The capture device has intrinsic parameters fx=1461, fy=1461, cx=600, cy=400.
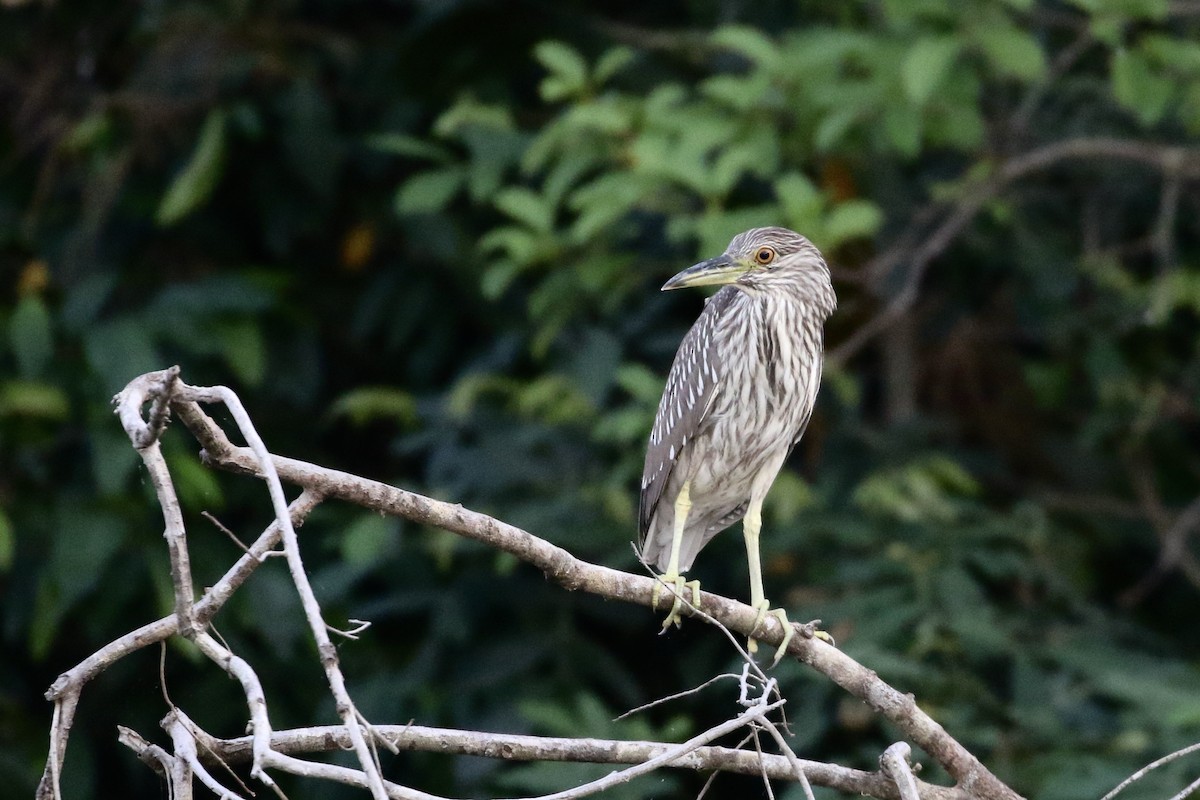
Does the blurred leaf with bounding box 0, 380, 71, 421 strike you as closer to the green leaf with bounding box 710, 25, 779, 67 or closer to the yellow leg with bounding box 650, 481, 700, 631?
the yellow leg with bounding box 650, 481, 700, 631

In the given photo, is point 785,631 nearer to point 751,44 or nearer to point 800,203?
point 800,203

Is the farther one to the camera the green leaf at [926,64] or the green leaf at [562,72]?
the green leaf at [562,72]

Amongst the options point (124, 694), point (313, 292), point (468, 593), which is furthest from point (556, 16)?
point (124, 694)

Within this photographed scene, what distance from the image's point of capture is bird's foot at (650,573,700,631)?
286 cm

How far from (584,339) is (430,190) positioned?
2.64ft

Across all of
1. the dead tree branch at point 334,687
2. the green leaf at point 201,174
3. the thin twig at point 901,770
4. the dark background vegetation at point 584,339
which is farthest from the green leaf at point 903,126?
the thin twig at point 901,770

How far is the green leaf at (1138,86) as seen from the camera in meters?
4.82

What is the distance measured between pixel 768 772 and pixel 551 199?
2.99 metres

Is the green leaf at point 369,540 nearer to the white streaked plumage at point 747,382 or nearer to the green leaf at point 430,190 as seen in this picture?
the green leaf at point 430,190

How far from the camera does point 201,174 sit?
219 inches

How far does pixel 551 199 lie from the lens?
514 centimetres

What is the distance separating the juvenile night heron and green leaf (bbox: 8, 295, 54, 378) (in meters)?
2.39

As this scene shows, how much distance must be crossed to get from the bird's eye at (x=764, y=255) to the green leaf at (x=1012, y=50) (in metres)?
1.37

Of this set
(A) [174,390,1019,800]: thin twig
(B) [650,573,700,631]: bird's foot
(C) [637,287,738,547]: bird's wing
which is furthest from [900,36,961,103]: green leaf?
(A) [174,390,1019,800]: thin twig
